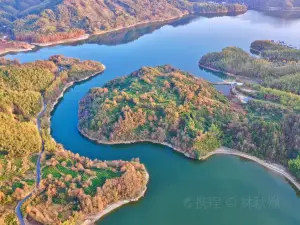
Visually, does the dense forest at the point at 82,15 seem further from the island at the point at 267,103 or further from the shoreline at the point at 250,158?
the shoreline at the point at 250,158

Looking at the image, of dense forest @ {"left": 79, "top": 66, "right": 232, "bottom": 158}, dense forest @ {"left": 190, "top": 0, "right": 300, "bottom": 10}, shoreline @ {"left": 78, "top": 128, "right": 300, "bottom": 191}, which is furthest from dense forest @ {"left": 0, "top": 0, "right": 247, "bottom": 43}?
shoreline @ {"left": 78, "top": 128, "right": 300, "bottom": 191}

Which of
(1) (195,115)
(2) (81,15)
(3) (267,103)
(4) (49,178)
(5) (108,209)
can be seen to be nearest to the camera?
(5) (108,209)

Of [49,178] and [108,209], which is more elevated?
[49,178]

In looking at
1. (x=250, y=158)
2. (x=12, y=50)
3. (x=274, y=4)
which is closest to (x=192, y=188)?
(x=250, y=158)

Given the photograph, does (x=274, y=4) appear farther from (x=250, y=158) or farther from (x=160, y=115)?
(x=250, y=158)

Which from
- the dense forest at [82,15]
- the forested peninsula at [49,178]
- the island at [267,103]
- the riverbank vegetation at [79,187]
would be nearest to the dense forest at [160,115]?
the island at [267,103]

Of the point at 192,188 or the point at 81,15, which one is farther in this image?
the point at 81,15

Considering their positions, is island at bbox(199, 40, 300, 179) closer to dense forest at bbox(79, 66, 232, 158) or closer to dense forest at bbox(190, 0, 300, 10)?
dense forest at bbox(79, 66, 232, 158)

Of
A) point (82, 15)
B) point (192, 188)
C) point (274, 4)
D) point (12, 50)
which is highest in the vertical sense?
point (82, 15)
